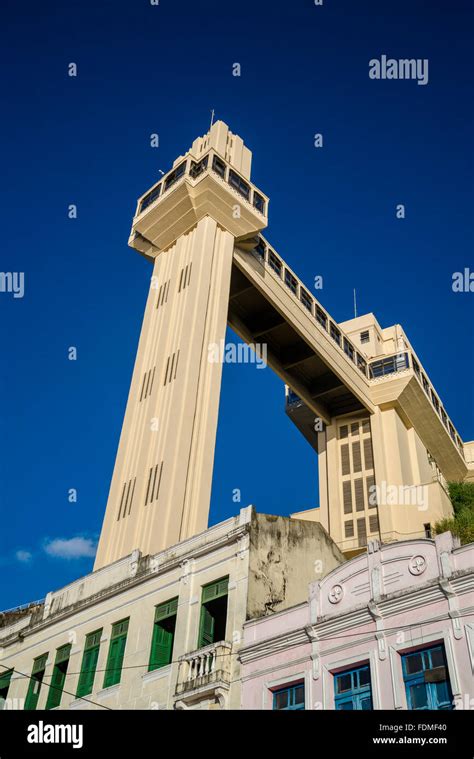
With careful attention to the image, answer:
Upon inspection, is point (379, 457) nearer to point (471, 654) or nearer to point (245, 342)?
point (245, 342)

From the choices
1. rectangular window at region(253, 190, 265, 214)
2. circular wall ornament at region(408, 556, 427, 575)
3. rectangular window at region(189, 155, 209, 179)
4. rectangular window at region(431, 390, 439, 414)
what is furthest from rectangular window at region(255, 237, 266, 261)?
circular wall ornament at region(408, 556, 427, 575)

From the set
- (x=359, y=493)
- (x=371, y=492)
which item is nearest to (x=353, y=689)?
(x=371, y=492)

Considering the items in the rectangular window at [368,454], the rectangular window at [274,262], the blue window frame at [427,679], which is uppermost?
the rectangular window at [274,262]

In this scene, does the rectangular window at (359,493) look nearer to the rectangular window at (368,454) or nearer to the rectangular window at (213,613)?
the rectangular window at (368,454)

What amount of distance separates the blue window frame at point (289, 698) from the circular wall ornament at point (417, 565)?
3.81 metres

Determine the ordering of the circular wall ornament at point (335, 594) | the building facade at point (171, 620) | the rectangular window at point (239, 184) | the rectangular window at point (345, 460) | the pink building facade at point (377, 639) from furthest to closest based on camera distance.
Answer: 1. the rectangular window at point (345, 460)
2. the rectangular window at point (239, 184)
3. the building facade at point (171, 620)
4. the circular wall ornament at point (335, 594)
5. the pink building facade at point (377, 639)

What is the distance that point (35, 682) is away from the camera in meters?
25.2

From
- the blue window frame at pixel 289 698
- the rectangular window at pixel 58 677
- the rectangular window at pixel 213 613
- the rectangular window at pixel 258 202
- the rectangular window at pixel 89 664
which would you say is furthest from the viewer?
the rectangular window at pixel 258 202

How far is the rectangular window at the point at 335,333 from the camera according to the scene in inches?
2170

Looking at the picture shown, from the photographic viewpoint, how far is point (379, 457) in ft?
176

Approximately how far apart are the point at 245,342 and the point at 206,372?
15809 millimetres

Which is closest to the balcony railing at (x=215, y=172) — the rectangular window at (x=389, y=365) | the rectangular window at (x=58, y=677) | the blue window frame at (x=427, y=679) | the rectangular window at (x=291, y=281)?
the rectangular window at (x=291, y=281)

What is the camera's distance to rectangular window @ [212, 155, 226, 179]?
42938 mm

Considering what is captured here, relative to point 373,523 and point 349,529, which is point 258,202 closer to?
point 373,523
